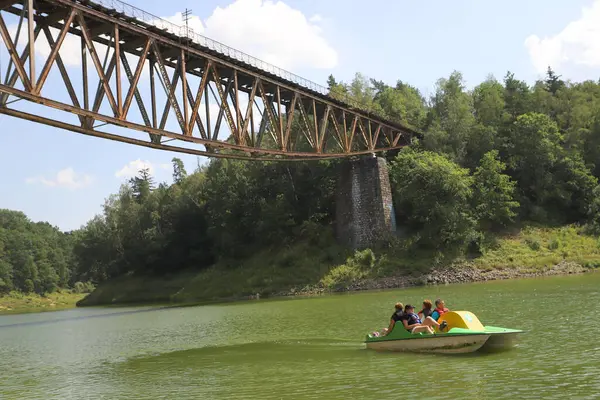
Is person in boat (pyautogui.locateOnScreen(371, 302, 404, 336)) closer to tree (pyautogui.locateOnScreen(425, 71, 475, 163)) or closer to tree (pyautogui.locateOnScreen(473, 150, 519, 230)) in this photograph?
tree (pyautogui.locateOnScreen(473, 150, 519, 230))

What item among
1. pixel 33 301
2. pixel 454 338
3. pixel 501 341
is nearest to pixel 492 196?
pixel 454 338

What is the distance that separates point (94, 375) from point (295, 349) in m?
7.52

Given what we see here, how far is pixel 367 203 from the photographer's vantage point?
201ft

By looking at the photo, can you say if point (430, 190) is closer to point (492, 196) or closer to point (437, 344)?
point (492, 196)

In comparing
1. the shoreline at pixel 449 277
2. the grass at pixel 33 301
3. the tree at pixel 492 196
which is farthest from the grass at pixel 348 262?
the grass at pixel 33 301

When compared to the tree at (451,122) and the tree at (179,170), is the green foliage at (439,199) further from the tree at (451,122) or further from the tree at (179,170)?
the tree at (179,170)

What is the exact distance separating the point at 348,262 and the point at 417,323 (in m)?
39.4

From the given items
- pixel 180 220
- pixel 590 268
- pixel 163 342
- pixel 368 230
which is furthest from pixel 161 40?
pixel 180 220

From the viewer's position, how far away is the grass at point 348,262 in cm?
5431

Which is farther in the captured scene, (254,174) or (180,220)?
(180,220)

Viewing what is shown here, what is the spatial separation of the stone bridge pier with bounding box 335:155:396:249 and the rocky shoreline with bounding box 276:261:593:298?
6.64 m

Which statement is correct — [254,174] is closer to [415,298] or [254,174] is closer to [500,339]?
[415,298]

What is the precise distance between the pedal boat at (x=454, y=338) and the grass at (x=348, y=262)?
3583cm

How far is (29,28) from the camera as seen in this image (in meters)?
24.5
